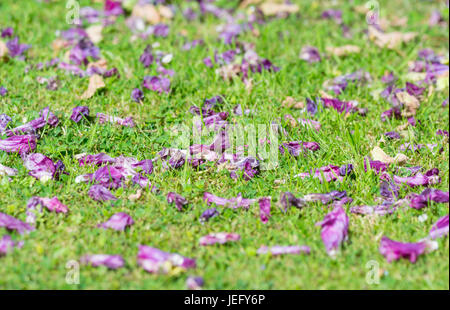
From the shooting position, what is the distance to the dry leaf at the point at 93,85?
14.8ft

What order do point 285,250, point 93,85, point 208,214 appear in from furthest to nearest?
point 93,85 < point 208,214 < point 285,250

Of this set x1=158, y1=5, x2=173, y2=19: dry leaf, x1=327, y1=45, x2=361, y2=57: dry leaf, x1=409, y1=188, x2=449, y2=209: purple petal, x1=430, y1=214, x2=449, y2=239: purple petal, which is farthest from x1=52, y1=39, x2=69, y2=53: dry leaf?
x1=430, y1=214, x2=449, y2=239: purple petal

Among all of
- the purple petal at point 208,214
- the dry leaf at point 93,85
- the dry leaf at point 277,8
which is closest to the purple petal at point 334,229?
the purple petal at point 208,214

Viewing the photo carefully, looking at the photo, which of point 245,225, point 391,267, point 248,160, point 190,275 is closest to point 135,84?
point 248,160

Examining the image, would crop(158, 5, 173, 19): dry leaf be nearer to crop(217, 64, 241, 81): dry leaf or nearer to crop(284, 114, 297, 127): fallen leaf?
crop(217, 64, 241, 81): dry leaf

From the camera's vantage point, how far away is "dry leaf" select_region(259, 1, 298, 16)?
605 centimetres

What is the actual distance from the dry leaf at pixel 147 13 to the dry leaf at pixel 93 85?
1451 mm

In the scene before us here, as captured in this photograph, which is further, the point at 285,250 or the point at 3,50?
the point at 3,50

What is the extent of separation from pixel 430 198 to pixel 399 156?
0.48 meters

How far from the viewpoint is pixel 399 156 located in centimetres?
374

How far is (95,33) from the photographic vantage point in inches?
219

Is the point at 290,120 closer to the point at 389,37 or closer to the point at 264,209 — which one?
the point at 264,209

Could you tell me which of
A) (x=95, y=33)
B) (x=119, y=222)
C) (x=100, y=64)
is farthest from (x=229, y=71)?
(x=119, y=222)

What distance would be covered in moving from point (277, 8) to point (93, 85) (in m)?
2.34
